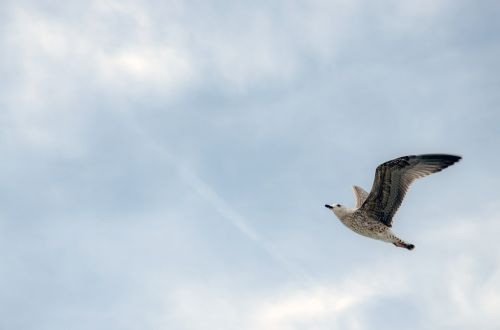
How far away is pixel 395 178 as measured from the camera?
36.3 m

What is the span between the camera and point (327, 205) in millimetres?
41125

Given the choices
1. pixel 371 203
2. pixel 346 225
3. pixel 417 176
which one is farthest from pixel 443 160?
pixel 346 225

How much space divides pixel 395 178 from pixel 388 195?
1223mm

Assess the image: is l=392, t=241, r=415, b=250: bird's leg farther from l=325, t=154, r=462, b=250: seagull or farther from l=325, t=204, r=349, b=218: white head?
l=325, t=204, r=349, b=218: white head

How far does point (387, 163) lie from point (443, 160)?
2.88 metres

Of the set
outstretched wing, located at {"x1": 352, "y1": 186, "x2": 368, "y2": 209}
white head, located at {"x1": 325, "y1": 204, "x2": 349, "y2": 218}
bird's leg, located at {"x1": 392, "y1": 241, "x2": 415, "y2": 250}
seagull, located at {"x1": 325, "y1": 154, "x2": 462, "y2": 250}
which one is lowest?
bird's leg, located at {"x1": 392, "y1": 241, "x2": 415, "y2": 250}

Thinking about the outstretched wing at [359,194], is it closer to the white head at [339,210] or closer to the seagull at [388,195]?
the white head at [339,210]

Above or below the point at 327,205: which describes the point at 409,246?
below

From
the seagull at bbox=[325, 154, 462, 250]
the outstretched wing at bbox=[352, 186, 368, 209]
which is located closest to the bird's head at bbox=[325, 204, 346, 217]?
the seagull at bbox=[325, 154, 462, 250]

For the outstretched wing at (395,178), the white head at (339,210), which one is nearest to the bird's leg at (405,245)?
the outstretched wing at (395,178)

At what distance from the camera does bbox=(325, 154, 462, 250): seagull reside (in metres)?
35.7

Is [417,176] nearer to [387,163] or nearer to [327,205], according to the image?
[387,163]

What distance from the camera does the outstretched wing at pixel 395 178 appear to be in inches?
1401

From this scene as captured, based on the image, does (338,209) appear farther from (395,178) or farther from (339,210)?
(395,178)
